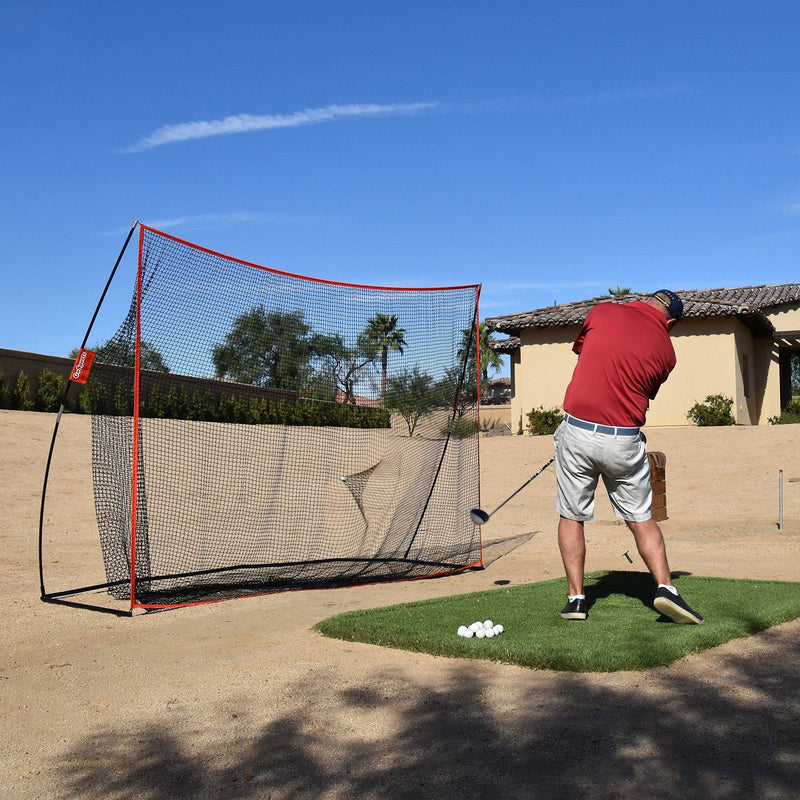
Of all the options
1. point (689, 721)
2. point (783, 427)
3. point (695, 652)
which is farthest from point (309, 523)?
point (783, 427)

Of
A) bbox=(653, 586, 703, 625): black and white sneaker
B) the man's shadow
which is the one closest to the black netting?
the man's shadow

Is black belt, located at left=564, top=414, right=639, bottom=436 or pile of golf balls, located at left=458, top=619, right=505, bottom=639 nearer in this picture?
pile of golf balls, located at left=458, top=619, right=505, bottom=639

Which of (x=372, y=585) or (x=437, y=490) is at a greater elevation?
(x=437, y=490)

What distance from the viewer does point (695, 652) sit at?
15.1ft

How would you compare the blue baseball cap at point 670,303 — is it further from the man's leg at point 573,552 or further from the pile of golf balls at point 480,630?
the pile of golf balls at point 480,630

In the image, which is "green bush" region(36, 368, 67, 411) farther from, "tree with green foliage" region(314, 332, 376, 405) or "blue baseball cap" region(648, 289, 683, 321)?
"blue baseball cap" region(648, 289, 683, 321)

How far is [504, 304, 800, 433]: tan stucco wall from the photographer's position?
23734mm

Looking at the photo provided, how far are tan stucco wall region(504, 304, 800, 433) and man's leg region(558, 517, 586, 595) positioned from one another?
19.6 m

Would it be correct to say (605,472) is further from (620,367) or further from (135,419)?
(135,419)

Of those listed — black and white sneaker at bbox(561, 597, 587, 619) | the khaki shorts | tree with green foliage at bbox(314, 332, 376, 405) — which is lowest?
black and white sneaker at bbox(561, 597, 587, 619)

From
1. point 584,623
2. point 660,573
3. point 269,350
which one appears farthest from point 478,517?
point 269,350

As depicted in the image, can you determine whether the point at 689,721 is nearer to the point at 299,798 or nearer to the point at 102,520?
the point at 299,798

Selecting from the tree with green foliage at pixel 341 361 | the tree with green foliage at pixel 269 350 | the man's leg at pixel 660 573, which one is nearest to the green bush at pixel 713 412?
the tree with green foliage at pixel 341 361

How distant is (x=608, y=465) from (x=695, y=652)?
118 centimetres
